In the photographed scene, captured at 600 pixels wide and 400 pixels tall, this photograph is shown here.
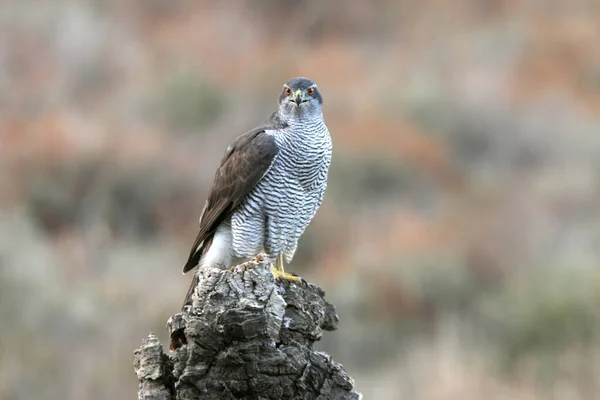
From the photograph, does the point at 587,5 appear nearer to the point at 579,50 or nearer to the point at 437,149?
the point at 579,50

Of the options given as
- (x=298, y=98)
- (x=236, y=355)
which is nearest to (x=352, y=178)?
(x=298, y=98)

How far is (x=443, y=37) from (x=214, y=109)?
7430 mm

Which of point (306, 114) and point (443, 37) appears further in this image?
point (443, 37)

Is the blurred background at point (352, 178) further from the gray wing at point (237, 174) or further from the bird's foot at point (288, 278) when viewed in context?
the bird's foot at point (288, 278)

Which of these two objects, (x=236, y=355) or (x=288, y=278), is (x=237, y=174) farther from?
(x=236, y=355)

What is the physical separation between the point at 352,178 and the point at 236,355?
12.7 meters

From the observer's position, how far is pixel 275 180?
5.80 meters

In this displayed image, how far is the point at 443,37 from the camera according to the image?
943 inches

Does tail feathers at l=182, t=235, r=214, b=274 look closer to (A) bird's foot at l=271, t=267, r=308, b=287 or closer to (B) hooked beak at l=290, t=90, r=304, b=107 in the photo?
(A) bird's foot at l=271, t=267, r=308, b=287

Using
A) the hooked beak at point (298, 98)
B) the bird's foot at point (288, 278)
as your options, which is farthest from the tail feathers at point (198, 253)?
the hooked beak at point (298, 98)

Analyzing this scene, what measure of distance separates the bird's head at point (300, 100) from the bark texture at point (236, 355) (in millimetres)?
2216

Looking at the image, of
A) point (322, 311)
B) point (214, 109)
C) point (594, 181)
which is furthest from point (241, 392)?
point (214, 109)

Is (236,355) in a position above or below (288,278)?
below

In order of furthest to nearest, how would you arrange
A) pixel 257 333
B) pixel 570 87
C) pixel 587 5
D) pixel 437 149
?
pixel 587 5, pixel 570 87, pixel 437 149, pixel 257 333
